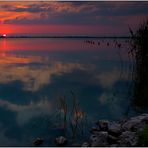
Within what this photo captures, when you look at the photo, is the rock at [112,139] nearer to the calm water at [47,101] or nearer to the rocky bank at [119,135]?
the rocky bank at [119,135]

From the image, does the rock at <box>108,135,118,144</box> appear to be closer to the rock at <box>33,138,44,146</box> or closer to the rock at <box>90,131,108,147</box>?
the rock at <box>90,131,108,147</box>

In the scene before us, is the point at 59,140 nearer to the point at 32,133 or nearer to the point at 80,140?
the point at 80,140

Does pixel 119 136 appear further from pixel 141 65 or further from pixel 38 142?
pixel 141 65

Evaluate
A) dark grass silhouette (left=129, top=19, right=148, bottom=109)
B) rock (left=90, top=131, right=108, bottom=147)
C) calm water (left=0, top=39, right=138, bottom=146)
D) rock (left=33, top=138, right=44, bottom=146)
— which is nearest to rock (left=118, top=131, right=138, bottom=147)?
rock (left=90, top=131, right=108, bottom=147)

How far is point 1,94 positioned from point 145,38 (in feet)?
23.7

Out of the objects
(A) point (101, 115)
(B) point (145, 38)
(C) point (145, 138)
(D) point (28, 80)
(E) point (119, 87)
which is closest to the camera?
(C) point (145, 138)

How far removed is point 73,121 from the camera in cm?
1058

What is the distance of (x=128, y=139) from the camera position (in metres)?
7.64

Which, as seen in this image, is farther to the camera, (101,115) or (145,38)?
(145,38)

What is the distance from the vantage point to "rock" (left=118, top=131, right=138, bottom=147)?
24.1ft

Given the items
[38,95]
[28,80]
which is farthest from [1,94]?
[28,80]

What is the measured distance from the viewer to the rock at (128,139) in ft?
24.1

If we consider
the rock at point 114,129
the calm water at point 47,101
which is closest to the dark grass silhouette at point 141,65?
the calm water at point 47,101

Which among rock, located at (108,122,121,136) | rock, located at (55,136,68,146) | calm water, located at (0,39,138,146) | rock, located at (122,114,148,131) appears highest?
rock, located at (122,114,148,131)
